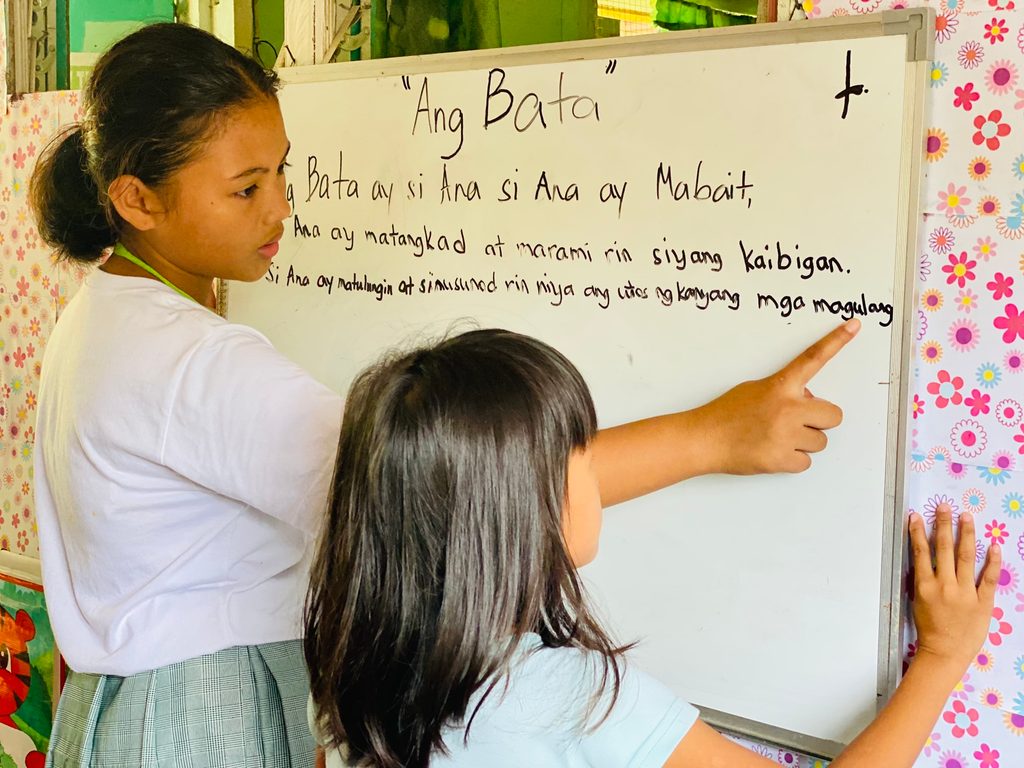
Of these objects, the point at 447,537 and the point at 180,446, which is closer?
the point at 447,537

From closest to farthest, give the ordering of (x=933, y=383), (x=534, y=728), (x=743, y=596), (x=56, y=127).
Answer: (x=534, y=728)
(x=933, y=383)
(x=743, y=596)
(x=56, y=127)

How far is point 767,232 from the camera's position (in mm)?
1054

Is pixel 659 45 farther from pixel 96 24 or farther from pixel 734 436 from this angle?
pixel 96 24

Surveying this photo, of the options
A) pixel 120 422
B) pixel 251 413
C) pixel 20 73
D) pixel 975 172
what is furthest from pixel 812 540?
pixel 20 73

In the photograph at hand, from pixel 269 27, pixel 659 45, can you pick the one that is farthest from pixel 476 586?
pixel 269 27

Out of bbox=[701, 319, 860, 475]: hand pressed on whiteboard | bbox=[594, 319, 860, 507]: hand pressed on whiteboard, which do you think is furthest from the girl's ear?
bbox=[701, 319, 860, 475]: hand pressed on whiteboard

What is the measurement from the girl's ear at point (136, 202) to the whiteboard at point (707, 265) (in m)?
0.37

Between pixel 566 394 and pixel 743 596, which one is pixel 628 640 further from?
pixel 566 394

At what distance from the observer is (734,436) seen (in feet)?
3.49

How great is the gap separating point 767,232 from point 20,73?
150cm

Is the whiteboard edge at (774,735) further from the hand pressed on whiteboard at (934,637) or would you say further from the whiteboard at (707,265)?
the hand pressed on whiteboard at (934,637)

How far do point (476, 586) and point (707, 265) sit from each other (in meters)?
0.50

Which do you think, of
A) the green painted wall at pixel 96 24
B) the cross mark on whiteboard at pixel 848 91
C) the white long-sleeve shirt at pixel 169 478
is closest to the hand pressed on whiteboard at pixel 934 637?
the cross mark on whiteboard at pixel 848 91

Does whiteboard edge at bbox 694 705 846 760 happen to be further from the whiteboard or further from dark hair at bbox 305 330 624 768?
dark hair at bbox 305 330 624 768
